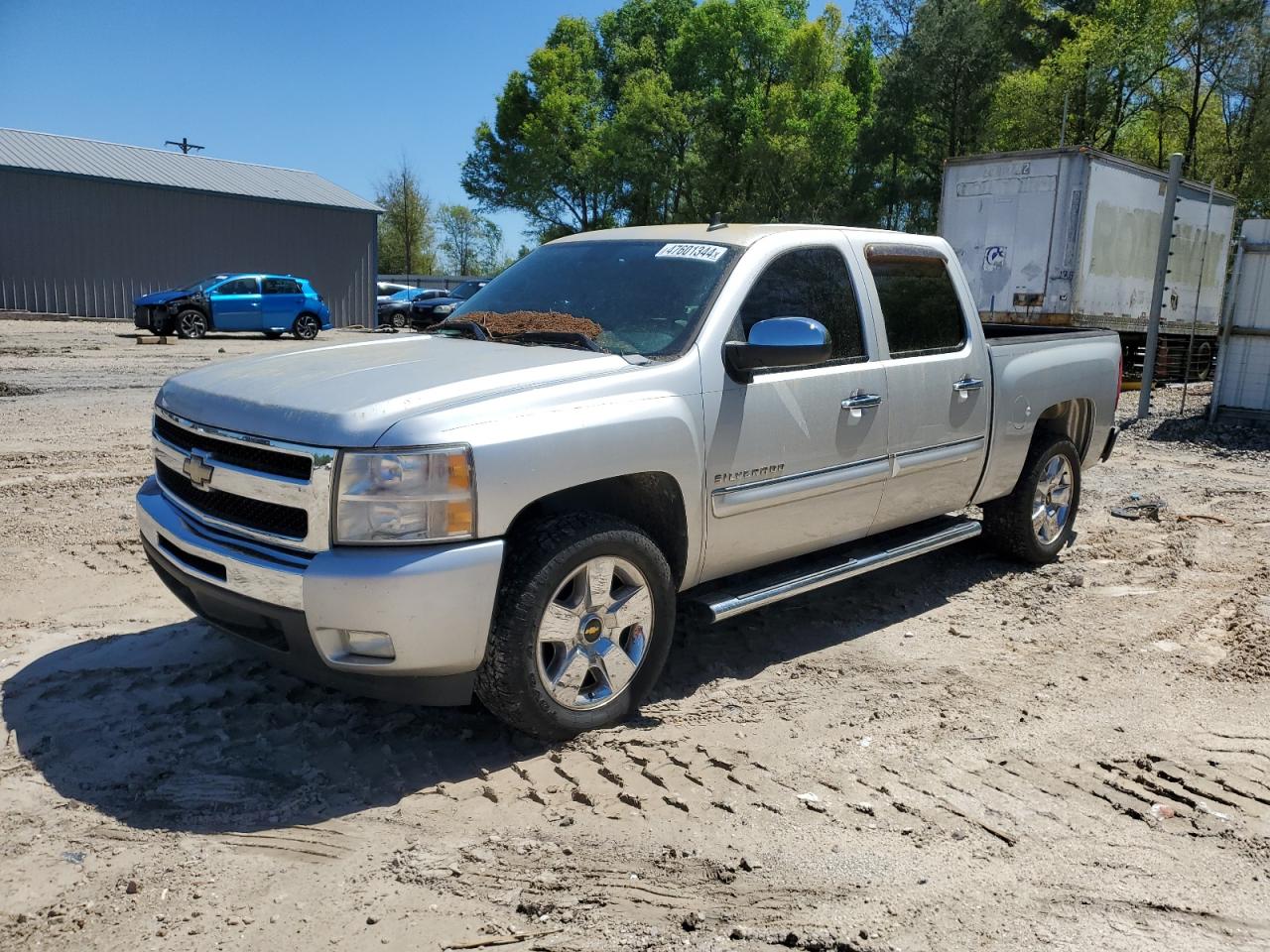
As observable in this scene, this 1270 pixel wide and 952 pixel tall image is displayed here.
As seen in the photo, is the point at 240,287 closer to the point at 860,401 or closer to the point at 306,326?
the point at 306,326

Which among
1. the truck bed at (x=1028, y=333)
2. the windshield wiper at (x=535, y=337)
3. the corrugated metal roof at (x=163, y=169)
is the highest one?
the corrugated metal roof at (x=163, y=169)

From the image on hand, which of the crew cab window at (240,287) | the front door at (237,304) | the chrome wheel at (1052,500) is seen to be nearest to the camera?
the chrome wheel at (1052,500)

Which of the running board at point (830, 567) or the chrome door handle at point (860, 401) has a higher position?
the chrome door handle at point (860, 401)

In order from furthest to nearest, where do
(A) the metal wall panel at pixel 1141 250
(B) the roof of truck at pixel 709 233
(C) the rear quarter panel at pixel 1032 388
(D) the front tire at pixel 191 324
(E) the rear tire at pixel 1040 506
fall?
(D) the front tire at pixel 191 324 → (A) the metal wall panel at pixel 1141 250 → (E) the rear tire at pixel 1040 506 → (C) the rear quarter panel at pixel 1032 388 → (B) the roof of truck at pixel 709 233

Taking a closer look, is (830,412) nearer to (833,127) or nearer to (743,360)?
(743,360)

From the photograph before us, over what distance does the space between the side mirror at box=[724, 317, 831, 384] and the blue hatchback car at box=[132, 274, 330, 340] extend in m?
22.7

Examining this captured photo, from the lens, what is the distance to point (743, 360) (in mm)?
4078

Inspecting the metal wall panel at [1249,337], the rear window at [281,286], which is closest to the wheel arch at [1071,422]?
the metal wall panel at [1249,337]

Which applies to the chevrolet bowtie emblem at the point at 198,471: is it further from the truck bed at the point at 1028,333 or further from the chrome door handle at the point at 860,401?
the truck bed at the point at 1028,333

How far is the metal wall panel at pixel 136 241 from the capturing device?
30766mm

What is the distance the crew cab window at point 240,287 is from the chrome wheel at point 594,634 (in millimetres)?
23398

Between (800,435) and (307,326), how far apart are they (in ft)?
79.7

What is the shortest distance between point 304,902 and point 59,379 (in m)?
13.5

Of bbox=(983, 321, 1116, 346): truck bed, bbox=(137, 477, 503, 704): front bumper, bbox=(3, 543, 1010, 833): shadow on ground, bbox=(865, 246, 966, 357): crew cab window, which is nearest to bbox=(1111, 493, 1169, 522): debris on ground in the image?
bbox=(983, 321, 1116, 346): truck bed
